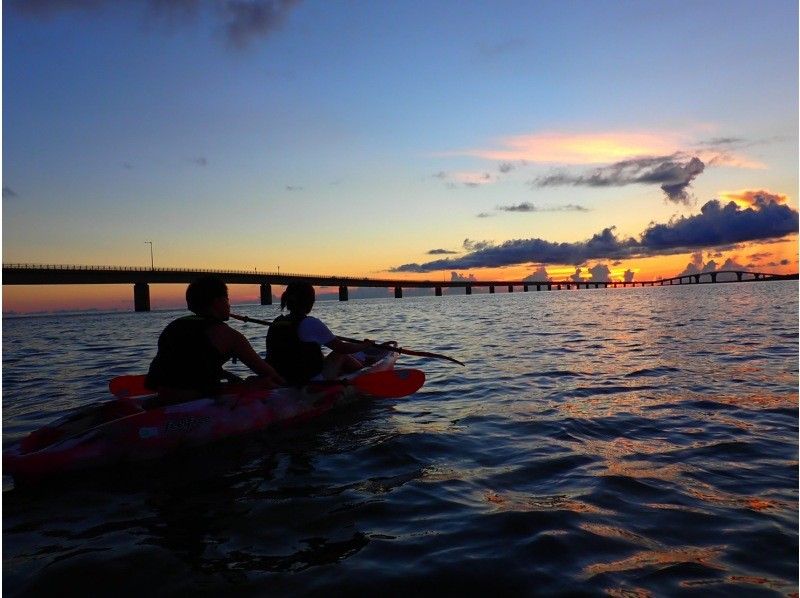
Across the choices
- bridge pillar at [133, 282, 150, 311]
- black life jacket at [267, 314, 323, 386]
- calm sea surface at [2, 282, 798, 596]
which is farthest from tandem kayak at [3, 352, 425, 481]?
bridge pillar at [133, 282, 150, 311]

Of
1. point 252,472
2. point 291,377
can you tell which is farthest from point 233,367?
point 252,472

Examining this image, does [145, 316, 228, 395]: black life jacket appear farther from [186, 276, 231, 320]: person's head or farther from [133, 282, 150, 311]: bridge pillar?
[133, 282, 150, 311]: bridge pillar

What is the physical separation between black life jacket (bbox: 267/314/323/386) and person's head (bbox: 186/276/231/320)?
5.85ft

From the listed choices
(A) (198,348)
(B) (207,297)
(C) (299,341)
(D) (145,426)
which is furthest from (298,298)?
(D) (145,426)

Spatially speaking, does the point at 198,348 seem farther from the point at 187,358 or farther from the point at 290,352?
the point at 290,352

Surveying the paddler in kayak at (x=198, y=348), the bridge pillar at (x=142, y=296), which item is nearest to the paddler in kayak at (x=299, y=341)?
the paddler in kayak at (x=198, y=348)

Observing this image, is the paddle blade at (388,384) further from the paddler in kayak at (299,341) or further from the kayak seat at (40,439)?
the kayak seat at (40,439)

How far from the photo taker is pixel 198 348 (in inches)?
280

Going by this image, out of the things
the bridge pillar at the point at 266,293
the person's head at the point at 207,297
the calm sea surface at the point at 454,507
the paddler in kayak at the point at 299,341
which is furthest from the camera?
the bridge pillar at the point at 266,293

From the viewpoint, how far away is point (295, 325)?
8.77 meters

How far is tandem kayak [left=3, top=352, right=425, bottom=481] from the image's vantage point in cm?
598

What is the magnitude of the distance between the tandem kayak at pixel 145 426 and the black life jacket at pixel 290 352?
1.18 ft

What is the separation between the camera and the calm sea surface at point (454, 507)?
12.2ft

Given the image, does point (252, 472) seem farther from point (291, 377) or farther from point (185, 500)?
point (291, 377)
